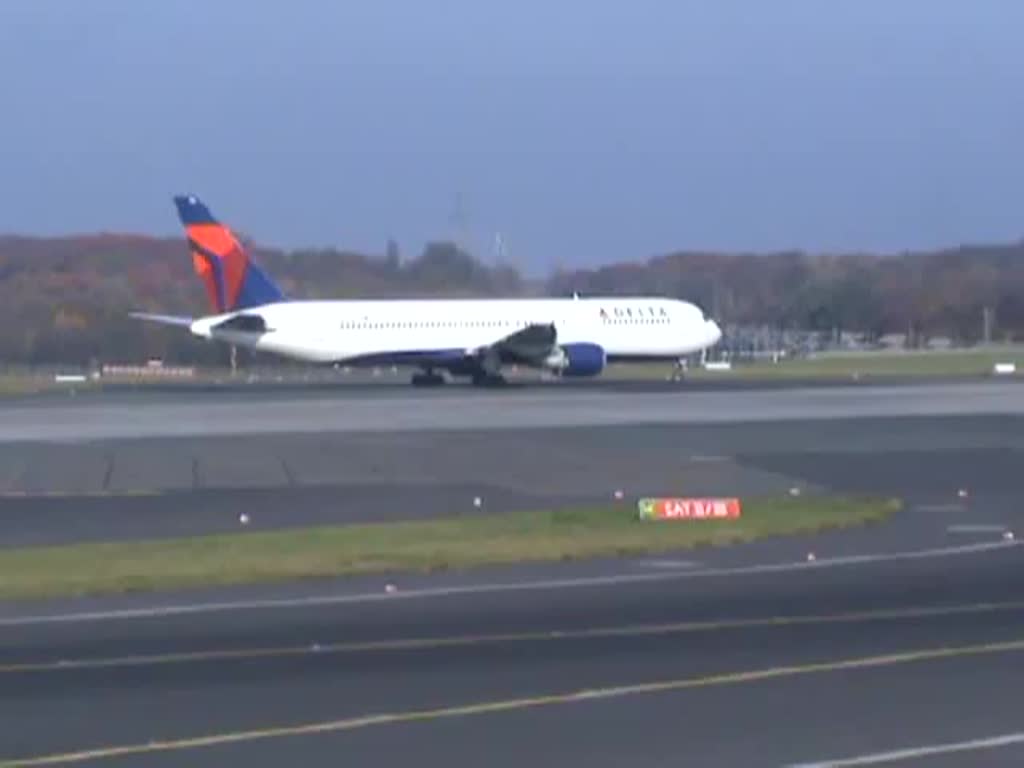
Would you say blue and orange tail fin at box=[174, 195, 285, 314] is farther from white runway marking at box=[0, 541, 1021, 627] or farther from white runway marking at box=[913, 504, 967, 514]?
white runway marking at box=[0, 541, 1021, 627]

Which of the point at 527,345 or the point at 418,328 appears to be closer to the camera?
the point at 527,345

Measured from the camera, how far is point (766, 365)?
300 ft

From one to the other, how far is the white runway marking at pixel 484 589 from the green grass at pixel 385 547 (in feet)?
4.64

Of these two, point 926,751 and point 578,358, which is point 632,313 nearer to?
point 578,358

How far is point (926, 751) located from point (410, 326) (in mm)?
56913

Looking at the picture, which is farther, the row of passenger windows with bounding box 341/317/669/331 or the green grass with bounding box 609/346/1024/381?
the green grass with bounding box 609/346/1024/381

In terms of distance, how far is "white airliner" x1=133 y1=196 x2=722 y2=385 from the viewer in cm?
6838

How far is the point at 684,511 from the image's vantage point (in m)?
27.4

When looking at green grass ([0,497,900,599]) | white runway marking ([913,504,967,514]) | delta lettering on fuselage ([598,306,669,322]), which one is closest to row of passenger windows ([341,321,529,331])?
delta lettering on fuselage ([598,306,669,322])

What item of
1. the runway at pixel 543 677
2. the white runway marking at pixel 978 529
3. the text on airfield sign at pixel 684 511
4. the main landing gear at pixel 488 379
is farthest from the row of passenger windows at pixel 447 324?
the runway at pixel 543 677

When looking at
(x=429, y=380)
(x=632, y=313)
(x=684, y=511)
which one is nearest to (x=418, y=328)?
(x=429, y=380)

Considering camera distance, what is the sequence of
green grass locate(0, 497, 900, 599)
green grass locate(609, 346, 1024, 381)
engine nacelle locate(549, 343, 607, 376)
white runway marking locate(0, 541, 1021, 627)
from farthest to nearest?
1. green grass locate(609, 346, 1024, 381)
2. engine nacelle locate(549, 343, 607, 376)
3. green grass locate(0, 497, 900, 599)
4. white runway marking locate(0, 541, 1021, 627)

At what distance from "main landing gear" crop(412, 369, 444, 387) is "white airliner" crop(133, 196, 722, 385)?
78cm

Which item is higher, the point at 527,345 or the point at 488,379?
the point at 527,345
